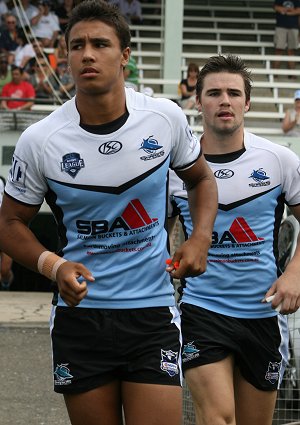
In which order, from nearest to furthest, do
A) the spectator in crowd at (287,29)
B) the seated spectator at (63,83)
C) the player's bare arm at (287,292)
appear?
1. the player's bare arm at (287,292)
2. the seated spectator at (63,83)
3. the spectator in crowd at (287,29)

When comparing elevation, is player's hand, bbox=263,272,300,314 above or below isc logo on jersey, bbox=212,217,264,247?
below

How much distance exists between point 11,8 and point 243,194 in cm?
1541

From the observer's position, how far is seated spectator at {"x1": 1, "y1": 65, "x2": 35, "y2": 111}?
17578mm

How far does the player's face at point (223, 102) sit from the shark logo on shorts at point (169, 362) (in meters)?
1.76

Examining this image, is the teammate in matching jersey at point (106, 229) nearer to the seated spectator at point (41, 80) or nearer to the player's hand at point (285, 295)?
the player's hand at point (285, 295)

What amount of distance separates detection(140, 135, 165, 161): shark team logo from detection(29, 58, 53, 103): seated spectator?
13380mm

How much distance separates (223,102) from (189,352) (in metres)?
1.40

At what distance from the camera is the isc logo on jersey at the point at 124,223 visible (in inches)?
184

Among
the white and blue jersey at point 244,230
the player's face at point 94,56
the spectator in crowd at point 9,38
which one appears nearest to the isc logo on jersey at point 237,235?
the white and blue jersey at point 244,230

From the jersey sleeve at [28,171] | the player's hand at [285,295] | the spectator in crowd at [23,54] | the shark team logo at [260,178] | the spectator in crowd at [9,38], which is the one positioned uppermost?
the spectator in crowd at [9,38]

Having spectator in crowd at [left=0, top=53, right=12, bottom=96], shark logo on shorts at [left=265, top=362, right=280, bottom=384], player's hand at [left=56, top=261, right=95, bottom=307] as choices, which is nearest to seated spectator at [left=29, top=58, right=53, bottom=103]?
spectator in crowd at [left=0, top=53, right=12, bottom=96]

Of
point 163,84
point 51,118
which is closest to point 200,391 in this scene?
point 51,118

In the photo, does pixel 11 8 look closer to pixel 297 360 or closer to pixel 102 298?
pixel 297 360

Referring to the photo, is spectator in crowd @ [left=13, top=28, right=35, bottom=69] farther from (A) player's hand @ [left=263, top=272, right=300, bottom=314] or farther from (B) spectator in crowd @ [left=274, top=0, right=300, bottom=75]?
(A) player's hand @ [left=263, top=272, right=300, bottom=314]
